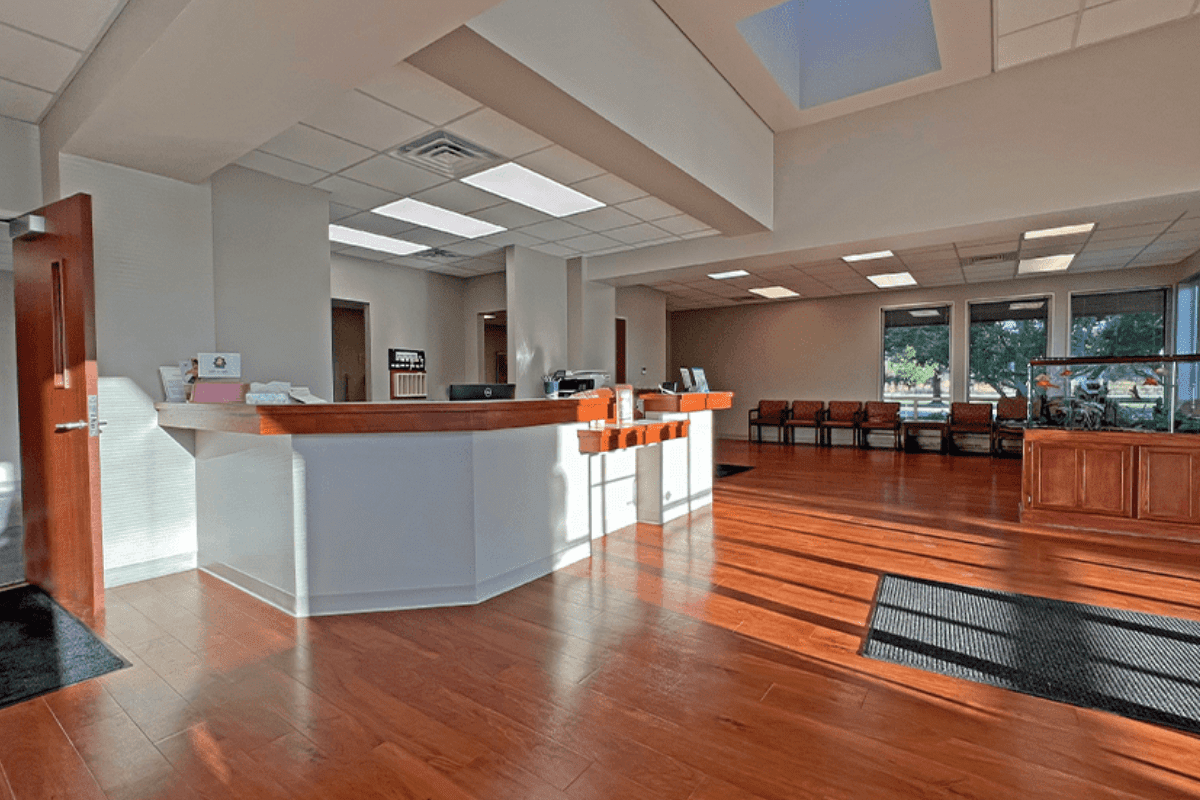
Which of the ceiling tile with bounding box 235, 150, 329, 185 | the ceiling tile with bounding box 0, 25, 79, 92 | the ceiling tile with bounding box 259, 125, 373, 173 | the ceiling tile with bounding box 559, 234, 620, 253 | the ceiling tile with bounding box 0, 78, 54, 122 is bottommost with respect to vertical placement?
the ceiling tile with bounding box 0, 78, 54, 122

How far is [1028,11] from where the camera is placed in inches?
164

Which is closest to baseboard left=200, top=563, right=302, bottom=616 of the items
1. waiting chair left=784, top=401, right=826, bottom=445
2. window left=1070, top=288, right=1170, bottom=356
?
waiting chair left=784, top=401, right=826, bottom=445

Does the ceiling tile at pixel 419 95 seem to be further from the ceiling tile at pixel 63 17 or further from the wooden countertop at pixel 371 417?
the wooden countertop at pixel 371 417

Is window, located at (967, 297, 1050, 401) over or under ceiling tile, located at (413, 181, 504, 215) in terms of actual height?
under

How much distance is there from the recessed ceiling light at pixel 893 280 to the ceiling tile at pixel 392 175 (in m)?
7.02

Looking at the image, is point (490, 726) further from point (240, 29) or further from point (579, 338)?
point (579, 338)

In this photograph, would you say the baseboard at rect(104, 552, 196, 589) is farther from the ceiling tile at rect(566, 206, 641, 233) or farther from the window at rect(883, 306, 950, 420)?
the window at rect(883, 306, 950, 420)

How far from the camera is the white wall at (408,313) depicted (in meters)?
7.57

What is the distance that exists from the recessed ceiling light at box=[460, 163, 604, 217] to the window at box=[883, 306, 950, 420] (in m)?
7.42

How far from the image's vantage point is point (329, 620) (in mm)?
2977

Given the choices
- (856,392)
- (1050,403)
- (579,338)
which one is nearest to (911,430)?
(856,392)

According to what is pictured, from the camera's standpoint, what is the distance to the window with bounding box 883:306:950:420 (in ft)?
33.9

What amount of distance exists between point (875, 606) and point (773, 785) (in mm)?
1726

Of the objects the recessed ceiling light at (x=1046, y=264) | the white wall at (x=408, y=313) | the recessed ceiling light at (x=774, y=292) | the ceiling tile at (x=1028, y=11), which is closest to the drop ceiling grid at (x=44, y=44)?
the white wall at (x=408, y=313)
